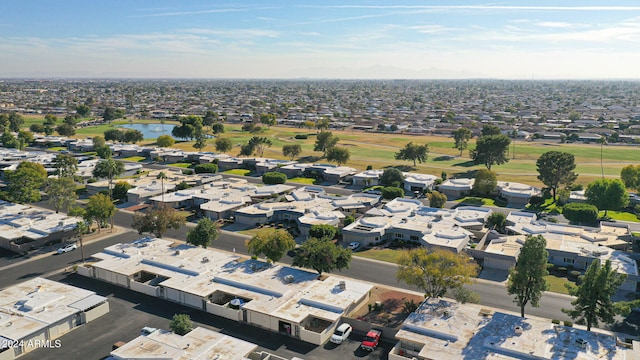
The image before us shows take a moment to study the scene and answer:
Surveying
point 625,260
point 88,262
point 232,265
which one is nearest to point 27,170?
point 88,262

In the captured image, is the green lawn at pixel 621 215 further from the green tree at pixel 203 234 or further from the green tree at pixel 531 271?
the green tree at pixel 203 234

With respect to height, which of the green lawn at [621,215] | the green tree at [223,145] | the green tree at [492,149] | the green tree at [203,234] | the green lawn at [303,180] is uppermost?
the green tree at [492,149]

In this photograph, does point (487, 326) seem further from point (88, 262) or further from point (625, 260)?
point (88, 262)

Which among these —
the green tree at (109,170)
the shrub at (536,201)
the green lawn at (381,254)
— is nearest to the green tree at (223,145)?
the green tree at (109,170)

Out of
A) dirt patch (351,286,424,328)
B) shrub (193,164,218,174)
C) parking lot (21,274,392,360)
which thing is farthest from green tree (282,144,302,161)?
parking lot (21,274,392,360)

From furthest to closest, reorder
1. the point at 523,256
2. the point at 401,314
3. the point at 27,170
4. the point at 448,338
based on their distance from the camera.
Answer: the point at 27,170 → the point at 401,314 → the point at 523,256 → the point at 448,338

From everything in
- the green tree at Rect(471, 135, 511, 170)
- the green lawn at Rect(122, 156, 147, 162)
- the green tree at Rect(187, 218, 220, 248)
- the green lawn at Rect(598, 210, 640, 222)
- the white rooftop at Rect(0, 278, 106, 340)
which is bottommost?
the green lawn at Rect(598, 210, 640, 222)

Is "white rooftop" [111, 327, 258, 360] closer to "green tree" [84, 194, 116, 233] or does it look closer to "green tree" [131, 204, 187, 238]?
"green tree" [131, 204, 187, 238]
